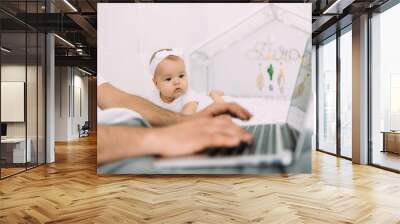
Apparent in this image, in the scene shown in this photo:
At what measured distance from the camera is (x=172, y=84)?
634 cm

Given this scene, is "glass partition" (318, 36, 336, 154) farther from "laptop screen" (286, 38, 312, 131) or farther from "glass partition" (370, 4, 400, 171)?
"laptop screen" (286, 38, 312, 131)

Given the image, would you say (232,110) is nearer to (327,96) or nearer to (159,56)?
(159,56)

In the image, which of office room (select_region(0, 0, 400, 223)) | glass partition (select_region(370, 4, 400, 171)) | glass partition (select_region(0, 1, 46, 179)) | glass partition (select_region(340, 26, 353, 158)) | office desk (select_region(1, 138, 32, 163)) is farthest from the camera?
glass partition (select_region(340, 26, 353, 158))

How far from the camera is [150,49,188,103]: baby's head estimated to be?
20.7 ft

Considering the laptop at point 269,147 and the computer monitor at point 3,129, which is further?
the computer monitor at point 3,129

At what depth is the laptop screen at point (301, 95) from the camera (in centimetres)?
631

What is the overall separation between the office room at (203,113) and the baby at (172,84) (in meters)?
0.03

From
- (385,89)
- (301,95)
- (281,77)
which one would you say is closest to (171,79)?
(281,77)

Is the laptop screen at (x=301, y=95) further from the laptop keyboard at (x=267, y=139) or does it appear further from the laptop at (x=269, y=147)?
Result: the laptop keyboard at (x=267, y=139)

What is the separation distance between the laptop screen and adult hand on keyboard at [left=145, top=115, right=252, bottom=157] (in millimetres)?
782

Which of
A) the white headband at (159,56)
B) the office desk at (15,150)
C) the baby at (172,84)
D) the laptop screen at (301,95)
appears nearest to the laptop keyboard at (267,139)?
the laptop screen at (301,95)

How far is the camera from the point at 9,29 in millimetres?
6504

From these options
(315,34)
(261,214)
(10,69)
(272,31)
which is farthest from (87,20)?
(261,214)

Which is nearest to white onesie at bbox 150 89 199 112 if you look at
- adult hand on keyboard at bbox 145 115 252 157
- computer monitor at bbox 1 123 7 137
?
adult hand on keyboard at bbox 145 115 252 157
